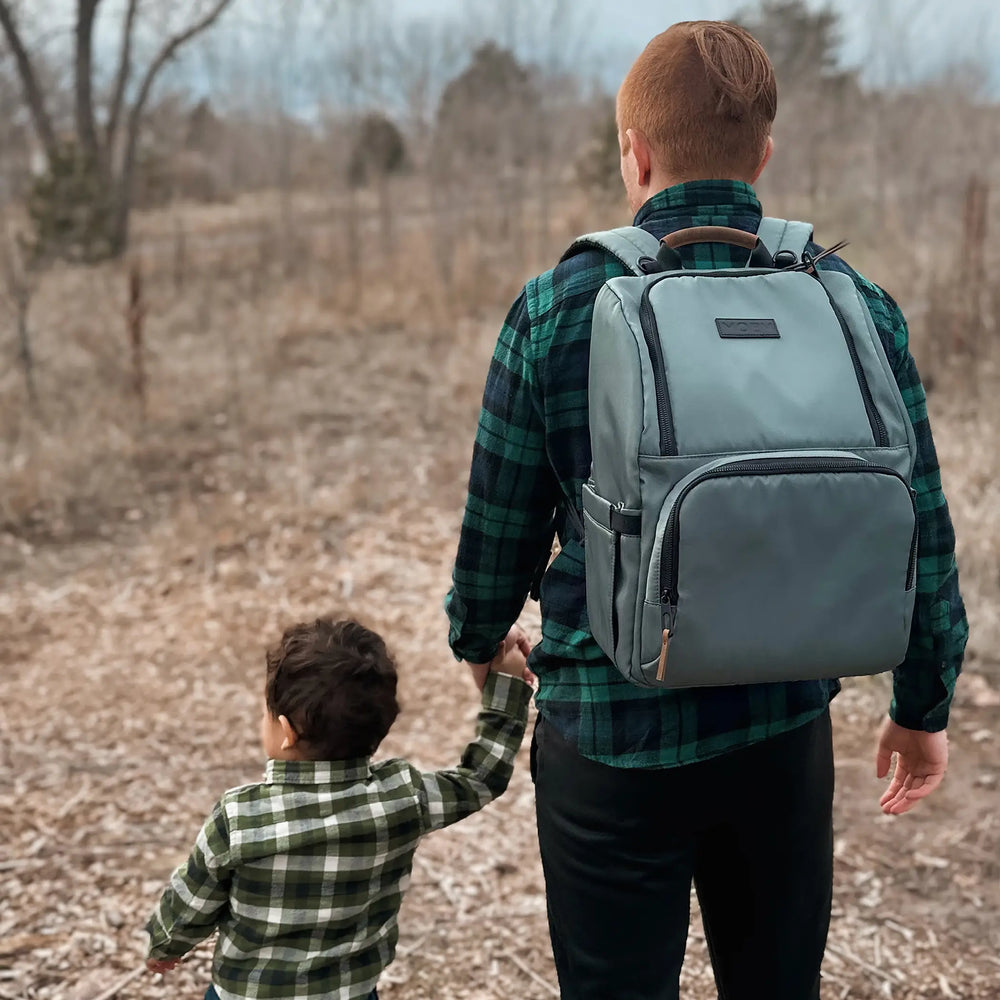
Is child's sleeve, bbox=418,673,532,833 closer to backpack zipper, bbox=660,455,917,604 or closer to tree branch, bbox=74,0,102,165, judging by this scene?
backpack zipper, bbox=660,455,917,604

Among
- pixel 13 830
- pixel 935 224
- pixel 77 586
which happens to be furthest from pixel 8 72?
pixel 13 830

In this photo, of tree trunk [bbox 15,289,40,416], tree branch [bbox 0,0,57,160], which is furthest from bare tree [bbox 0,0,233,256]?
tree trunk [bbox 15,289,40,416]

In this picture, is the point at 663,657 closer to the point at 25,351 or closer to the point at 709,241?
the point at 709,241

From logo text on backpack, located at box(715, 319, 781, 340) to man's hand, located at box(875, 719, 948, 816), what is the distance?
0.66m

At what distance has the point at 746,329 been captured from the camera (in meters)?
1.17

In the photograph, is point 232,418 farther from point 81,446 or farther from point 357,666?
point 357,666

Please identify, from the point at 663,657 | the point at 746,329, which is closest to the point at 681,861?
the point at 663,657

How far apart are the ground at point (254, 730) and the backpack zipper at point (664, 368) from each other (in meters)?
1.80

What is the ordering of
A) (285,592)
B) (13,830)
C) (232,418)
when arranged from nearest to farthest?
(13,830) < (285,592) < (232,418)

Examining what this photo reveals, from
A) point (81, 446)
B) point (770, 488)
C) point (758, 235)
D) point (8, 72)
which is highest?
point (8, 72)

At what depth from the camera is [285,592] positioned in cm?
498

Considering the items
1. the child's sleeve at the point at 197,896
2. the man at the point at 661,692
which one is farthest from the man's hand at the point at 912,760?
the child's sleeve at the point at 197,896

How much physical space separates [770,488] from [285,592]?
13.4 ft

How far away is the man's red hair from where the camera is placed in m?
1.24
